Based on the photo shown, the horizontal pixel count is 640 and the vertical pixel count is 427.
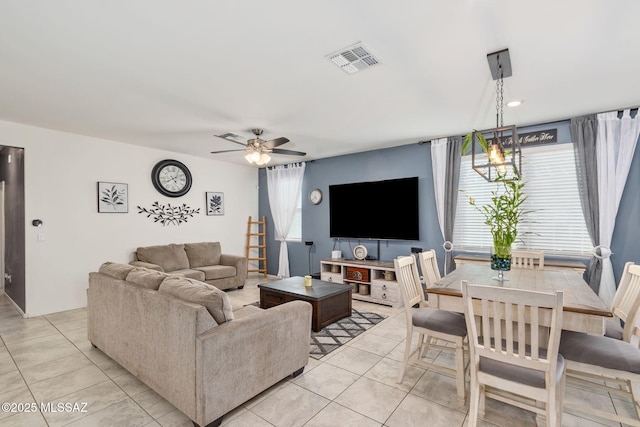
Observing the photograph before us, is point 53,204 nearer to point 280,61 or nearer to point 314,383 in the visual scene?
point 280,61

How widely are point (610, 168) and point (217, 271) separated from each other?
557cm

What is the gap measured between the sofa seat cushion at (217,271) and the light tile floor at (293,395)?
78.9 inches

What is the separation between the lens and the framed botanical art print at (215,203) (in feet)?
20.2

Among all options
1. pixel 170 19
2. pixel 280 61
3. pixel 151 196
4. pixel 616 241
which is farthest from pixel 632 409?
pixel 151 196

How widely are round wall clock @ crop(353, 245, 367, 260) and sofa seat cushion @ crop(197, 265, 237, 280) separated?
222cm

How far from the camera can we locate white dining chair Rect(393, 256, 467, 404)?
221 cm

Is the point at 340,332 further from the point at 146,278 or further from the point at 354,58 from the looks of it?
the point at 354,58

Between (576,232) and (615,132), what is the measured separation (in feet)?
3.94

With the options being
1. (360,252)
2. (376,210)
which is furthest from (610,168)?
(360,252)

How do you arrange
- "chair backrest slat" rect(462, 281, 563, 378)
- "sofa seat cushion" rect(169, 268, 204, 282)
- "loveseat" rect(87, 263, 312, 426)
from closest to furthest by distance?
"chair backrest slat" rect(462, 281, 563, 378) < "loveseat" rect(87, 263, 312, 426) < "sofa seat cushion" rect(169, 268, 204, 282)

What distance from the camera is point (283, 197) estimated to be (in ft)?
21.4

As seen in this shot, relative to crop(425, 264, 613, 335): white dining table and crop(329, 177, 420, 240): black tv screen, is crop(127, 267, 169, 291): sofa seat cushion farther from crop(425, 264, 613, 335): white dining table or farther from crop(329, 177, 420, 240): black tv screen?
crop(329, 177, 420, 240): black tv screen

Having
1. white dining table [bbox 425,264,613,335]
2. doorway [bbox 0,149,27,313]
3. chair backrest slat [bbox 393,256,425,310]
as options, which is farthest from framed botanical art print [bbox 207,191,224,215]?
white dining table [bbox 425,264,613,335]

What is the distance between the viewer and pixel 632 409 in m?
2.11
